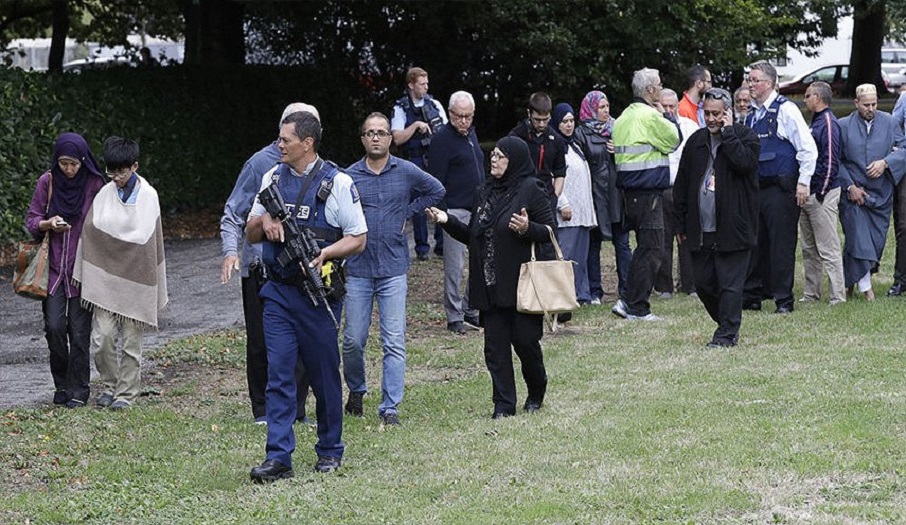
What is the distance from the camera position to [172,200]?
21.9 m

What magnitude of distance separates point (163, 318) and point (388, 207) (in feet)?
18.0

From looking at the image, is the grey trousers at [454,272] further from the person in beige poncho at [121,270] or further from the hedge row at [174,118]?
the hedge row at [174,118]

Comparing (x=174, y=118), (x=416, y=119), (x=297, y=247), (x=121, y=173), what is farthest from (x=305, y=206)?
(x=174, y=118)

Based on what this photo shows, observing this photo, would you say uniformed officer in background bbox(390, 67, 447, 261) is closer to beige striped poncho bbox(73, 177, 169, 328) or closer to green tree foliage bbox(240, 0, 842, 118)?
beige striped poncho bbox(73, 177, 169, 328)

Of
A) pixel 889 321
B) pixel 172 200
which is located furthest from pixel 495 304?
pixel 172 200

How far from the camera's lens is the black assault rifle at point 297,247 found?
7.39m

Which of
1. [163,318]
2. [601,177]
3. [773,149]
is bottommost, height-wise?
[163,318]

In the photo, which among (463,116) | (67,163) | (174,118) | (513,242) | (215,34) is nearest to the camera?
(513,242)

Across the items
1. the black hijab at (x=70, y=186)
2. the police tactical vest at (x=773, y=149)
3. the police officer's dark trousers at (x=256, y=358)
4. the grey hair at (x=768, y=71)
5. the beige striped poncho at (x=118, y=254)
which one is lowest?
the police officer's dark trousers at (x=256, y=358)

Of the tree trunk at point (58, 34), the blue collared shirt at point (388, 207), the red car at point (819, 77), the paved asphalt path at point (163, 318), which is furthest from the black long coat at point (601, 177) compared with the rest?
the red car at point (819, 77)

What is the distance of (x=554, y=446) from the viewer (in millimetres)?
8016

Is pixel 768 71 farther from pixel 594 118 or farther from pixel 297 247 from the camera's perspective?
pixel 297 247

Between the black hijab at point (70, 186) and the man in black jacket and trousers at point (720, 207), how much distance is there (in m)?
4.48

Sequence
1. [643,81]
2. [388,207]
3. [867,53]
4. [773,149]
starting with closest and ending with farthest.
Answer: [388,207], [773,149], [643,81], [867,53]
